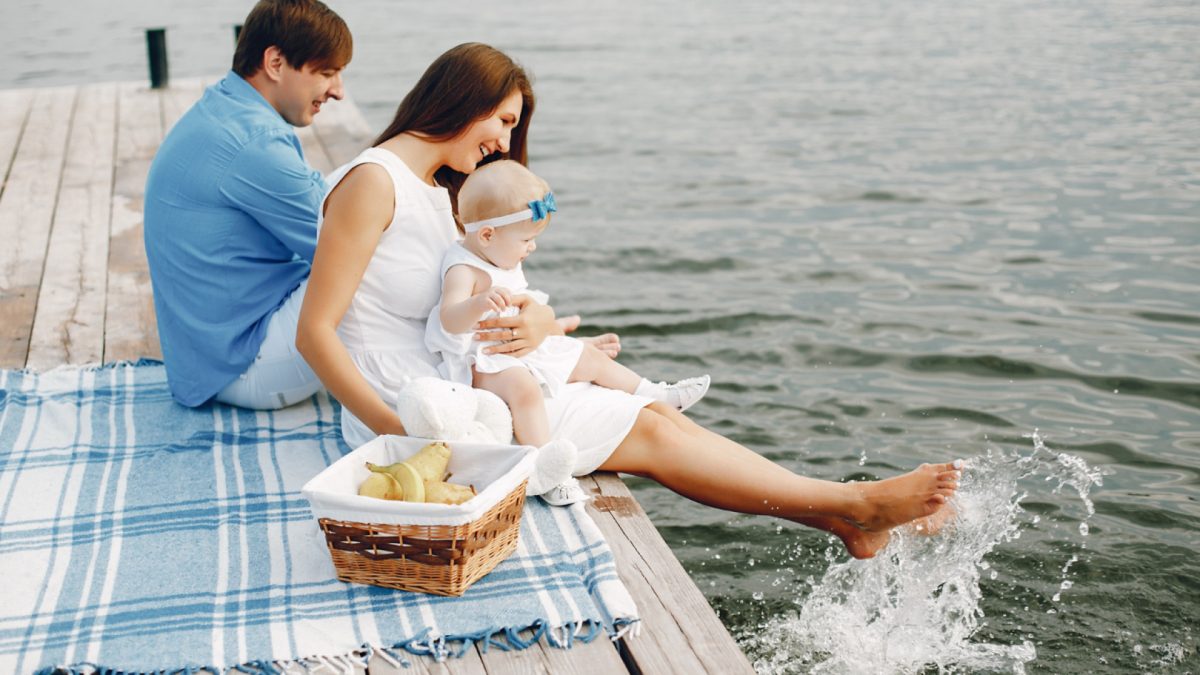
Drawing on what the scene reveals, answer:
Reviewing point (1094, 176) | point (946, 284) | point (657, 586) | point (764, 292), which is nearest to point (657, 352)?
point (764, 292)

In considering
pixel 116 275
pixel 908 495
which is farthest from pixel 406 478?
pixel 116 275

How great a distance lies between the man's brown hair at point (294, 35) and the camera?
347 cm

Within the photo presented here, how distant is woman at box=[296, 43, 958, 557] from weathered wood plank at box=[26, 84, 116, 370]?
148 cm

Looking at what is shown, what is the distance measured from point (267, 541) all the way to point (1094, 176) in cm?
672

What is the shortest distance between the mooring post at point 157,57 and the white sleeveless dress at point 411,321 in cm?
621

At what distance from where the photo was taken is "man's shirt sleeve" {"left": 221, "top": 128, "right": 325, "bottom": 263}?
11.4 feet

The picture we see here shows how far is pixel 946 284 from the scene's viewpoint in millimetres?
6480

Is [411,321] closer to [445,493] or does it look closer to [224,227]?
[224,227]

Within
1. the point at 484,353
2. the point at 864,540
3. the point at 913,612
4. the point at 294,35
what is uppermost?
the point at 294,35

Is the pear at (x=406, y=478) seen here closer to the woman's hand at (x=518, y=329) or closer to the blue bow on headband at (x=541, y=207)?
the woman's hand at (x=518, y=329)

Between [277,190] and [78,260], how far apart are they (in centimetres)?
217

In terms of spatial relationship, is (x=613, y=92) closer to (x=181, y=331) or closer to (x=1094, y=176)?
(x=1094, y=176)

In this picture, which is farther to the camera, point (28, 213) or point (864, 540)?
point (28, 213)

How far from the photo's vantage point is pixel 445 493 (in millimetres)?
2703
